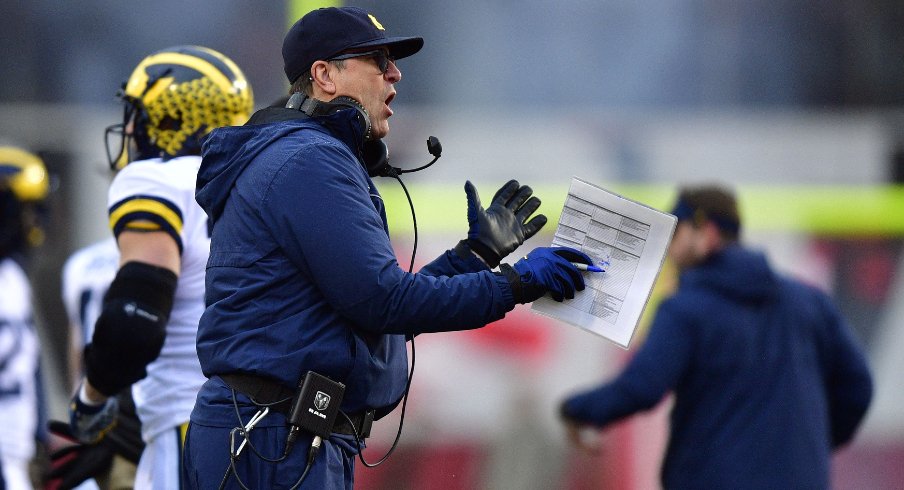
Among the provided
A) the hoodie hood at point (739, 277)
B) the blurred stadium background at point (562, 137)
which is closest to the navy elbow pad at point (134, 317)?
the hoodie hood at point (739, 277)

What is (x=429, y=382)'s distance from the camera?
23.4 feet

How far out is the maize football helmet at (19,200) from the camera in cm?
496

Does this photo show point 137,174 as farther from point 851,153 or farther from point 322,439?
point 851,153

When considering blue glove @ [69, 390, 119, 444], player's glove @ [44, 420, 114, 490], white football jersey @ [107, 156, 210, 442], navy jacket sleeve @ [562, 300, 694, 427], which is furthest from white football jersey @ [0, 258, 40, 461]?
navy jacket sleeve @ [562, 300, 694, 427]

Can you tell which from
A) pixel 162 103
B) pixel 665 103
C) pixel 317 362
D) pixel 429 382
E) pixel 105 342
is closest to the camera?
pixel 317 362

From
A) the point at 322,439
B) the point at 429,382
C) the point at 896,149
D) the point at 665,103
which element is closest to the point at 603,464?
the point at 429,382

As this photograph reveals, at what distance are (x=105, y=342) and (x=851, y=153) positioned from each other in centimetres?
565

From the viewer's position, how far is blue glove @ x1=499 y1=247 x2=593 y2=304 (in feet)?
8.68

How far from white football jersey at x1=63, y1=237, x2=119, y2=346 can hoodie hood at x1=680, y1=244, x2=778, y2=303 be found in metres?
1.87

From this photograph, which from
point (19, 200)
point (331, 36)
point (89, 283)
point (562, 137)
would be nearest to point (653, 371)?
point (89, 283)

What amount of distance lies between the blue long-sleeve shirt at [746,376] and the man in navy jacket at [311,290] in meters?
1.68

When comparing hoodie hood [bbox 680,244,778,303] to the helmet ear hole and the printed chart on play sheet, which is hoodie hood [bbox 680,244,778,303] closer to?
the printed chart on play sheet

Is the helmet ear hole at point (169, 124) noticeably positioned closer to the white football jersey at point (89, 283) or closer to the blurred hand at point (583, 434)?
the white football jersey at point (89, 283)

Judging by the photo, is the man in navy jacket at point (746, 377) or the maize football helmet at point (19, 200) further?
the maize football helmet at point (19, 200)
